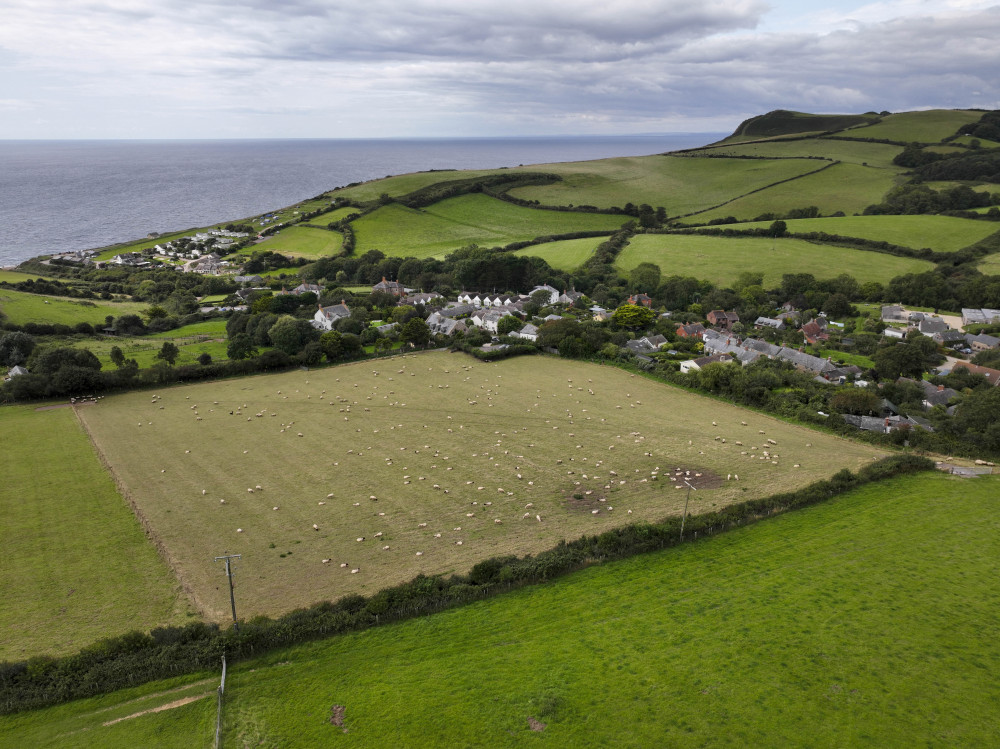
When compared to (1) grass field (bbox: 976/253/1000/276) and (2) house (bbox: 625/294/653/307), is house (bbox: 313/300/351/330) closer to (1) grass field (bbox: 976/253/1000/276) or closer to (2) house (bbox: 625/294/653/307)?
(2) house (bbox: 625/294/653/307)

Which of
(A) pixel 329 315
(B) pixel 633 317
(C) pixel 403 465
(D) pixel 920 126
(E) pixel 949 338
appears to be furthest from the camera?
(D) pixel 920 126

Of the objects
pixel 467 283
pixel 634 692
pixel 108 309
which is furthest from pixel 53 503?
pixel 467 283

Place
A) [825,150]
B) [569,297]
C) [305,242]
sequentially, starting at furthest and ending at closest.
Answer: [825,150], [305,242], [569,297]

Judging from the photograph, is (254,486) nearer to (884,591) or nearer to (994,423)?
(884,591)

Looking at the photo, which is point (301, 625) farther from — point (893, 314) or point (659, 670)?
point (893, 314)

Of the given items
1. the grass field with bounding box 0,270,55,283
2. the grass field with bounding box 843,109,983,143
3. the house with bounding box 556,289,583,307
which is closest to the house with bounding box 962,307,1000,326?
the house with bounding box 556,289,583,307

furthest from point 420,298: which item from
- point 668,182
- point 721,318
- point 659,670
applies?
point 668,182

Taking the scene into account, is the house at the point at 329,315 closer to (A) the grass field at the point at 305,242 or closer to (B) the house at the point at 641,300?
(A) the grass field at the point at 305,242
